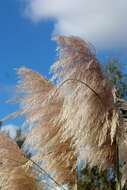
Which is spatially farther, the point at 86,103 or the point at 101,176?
the point at 101,176

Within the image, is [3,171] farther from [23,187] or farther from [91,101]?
[91,101]

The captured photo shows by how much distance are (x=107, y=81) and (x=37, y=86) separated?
2.81 ft

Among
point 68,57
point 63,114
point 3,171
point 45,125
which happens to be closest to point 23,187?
point 3,171

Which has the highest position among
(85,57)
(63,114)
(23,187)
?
(85,57)

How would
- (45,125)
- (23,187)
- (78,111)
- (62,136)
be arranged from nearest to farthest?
(78,111), (62,136), (45,125), (23,187)

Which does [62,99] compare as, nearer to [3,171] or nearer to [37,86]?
[37,86]

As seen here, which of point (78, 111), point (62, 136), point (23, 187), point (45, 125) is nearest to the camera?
point (78, 111)

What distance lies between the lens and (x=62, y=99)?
4.84 meters

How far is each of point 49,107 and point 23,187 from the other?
941 mm

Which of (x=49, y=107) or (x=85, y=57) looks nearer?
(x=85, y=57)

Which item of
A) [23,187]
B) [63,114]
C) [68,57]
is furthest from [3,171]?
[68,57]

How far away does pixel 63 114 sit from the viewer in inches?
177

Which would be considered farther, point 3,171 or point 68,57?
point 3,171

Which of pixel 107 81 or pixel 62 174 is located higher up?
pixel 107 81
